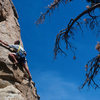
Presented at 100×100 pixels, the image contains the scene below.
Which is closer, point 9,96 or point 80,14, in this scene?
point 80,14

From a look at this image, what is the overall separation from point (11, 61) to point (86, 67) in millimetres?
3890

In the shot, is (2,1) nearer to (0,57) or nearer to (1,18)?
(1,18)

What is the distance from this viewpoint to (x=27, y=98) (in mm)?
8086

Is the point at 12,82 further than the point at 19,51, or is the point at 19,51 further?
the point at 19,51

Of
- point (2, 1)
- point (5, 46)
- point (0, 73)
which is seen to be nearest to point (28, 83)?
point (0, 73)

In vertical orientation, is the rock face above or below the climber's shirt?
below

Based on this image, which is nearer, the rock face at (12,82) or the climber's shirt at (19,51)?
the rock face at (12,82)

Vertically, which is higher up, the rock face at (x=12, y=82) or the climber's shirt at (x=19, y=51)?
the climber's shirt at (x=19, y=51)

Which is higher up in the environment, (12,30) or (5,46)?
(12,30)

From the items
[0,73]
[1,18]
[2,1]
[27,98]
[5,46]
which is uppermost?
[2,1]

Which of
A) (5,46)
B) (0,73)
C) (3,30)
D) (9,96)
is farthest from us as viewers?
(3,30)

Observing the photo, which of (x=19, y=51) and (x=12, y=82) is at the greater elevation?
(x=19, y=51)

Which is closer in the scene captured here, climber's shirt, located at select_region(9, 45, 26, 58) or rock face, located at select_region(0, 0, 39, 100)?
rock face, located at select_region(0, 0, 39, 100)

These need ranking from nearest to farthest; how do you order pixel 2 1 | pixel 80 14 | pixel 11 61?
pixel 80 14 → pixel 11 61 → pixel 2 1
